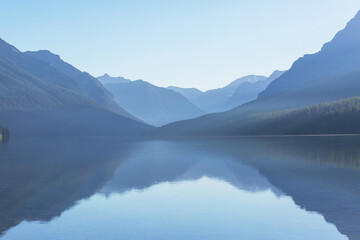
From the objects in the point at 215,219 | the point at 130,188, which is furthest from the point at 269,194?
the point at 130,188

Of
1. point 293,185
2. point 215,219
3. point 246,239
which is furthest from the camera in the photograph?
point 293,185

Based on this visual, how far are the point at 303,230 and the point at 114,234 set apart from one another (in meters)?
15.1

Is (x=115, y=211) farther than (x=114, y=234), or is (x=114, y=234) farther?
(x=115, y=211)

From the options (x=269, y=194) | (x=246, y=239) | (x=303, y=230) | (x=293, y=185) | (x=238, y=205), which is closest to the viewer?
(x=246, y=239)

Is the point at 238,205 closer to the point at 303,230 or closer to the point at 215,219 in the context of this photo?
Result: the point at 215,219

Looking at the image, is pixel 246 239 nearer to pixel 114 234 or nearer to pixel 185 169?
pixel 114 234

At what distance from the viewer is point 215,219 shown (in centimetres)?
3741

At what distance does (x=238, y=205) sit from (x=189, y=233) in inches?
536

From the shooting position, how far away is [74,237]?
31422 mm

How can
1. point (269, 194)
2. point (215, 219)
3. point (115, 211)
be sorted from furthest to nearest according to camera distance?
point (269, 194)
point (115, 211)
point (215, 219)

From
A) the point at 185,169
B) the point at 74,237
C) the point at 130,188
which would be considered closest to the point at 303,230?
the point at 74,237

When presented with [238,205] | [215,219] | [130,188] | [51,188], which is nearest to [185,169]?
[130,188]

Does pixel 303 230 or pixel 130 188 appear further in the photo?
pixel 130 188

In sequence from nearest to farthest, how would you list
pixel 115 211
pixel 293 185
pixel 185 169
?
pixel 115 211 < pixel 293 185 < pixel 185 169
